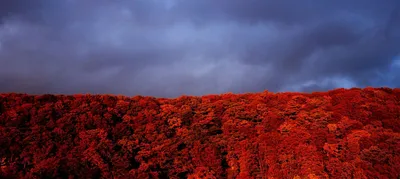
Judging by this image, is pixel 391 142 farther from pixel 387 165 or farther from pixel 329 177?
pixel 329 177

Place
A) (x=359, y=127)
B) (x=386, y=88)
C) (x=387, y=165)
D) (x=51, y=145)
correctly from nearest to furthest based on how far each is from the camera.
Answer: (x=51, y=145)
(x=387, y=165)
(x=359, y=127)
(x=386, y=88)

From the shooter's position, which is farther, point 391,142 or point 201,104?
point 201,104

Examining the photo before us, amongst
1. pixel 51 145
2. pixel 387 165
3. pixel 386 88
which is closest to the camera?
pixel 51 145

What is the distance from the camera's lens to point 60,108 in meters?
14.4

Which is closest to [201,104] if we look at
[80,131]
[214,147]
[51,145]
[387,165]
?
[214,147]

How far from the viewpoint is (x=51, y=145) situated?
1354cm


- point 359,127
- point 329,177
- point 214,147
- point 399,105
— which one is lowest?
point 329,177

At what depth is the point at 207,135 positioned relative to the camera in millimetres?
15867

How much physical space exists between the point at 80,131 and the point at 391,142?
489 inches

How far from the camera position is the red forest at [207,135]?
13.6 metres

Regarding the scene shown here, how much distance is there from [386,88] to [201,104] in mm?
8705

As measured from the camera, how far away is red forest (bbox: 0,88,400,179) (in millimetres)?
13586

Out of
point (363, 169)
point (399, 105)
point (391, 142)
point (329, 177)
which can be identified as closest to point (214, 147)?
point (329, 177)

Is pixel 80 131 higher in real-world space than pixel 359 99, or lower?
lower
